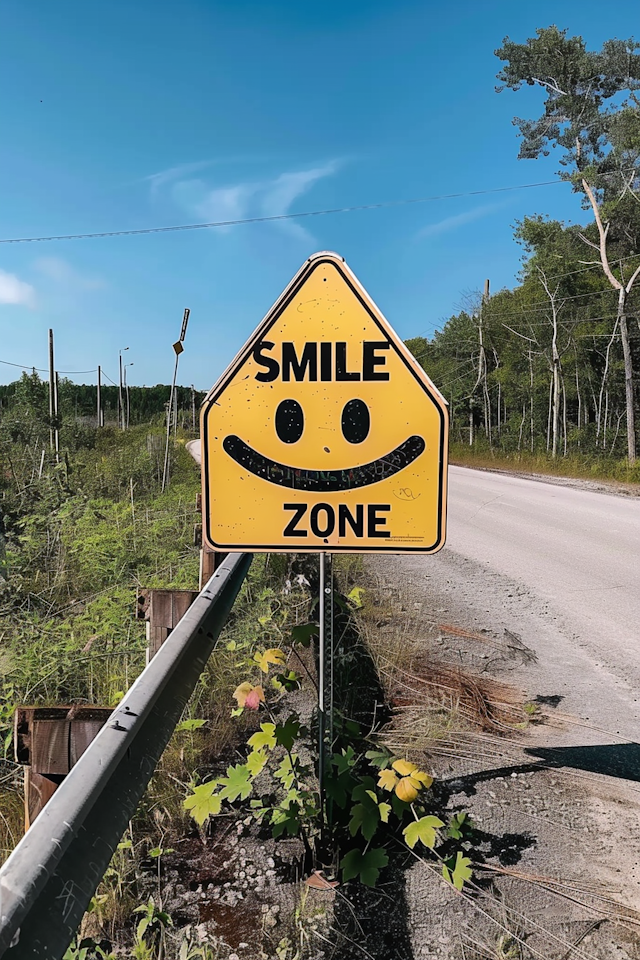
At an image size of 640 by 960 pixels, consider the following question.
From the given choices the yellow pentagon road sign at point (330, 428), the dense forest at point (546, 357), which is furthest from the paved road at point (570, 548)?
the dense forest at point (546, 357)

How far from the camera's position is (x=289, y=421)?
1.95 meters

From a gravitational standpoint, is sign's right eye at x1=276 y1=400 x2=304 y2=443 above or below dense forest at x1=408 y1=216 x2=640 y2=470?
below

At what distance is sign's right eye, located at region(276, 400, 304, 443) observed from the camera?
1944mm

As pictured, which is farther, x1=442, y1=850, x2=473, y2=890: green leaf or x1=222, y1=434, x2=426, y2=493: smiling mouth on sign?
x1=222, y1=434, x2=426, y2=493: smiling mouth on sign

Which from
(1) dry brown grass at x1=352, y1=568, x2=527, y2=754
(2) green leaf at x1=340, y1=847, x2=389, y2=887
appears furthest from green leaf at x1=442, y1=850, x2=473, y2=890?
(1) dry brown grass at x1=352, y1=568, x2=527, y2=754

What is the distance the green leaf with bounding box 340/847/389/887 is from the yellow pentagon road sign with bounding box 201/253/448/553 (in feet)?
2.96

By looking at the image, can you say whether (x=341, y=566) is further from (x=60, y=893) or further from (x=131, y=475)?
(x=131, y=475)

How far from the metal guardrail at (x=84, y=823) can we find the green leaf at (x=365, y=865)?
75cm

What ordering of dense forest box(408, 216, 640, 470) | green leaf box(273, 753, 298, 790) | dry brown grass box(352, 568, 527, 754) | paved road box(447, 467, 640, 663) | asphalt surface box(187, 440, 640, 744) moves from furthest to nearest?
dense forest box(408, 216, 640, 470), paved road box(447, 467, 640, 663), asphalt surface box(187, 440, 640, 744), dry brown grass box(352, 568, 527, 754), green leaf box(273, 753, 298, 790)

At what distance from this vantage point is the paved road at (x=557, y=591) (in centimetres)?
345

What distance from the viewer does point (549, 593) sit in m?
5.43

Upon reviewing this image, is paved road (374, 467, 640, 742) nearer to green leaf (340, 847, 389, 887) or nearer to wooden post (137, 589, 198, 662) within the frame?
green leaf (340, 847, 389, 887)

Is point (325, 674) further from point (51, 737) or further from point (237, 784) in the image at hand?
point (51, 737)

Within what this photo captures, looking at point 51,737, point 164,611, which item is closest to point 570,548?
point 164,611
